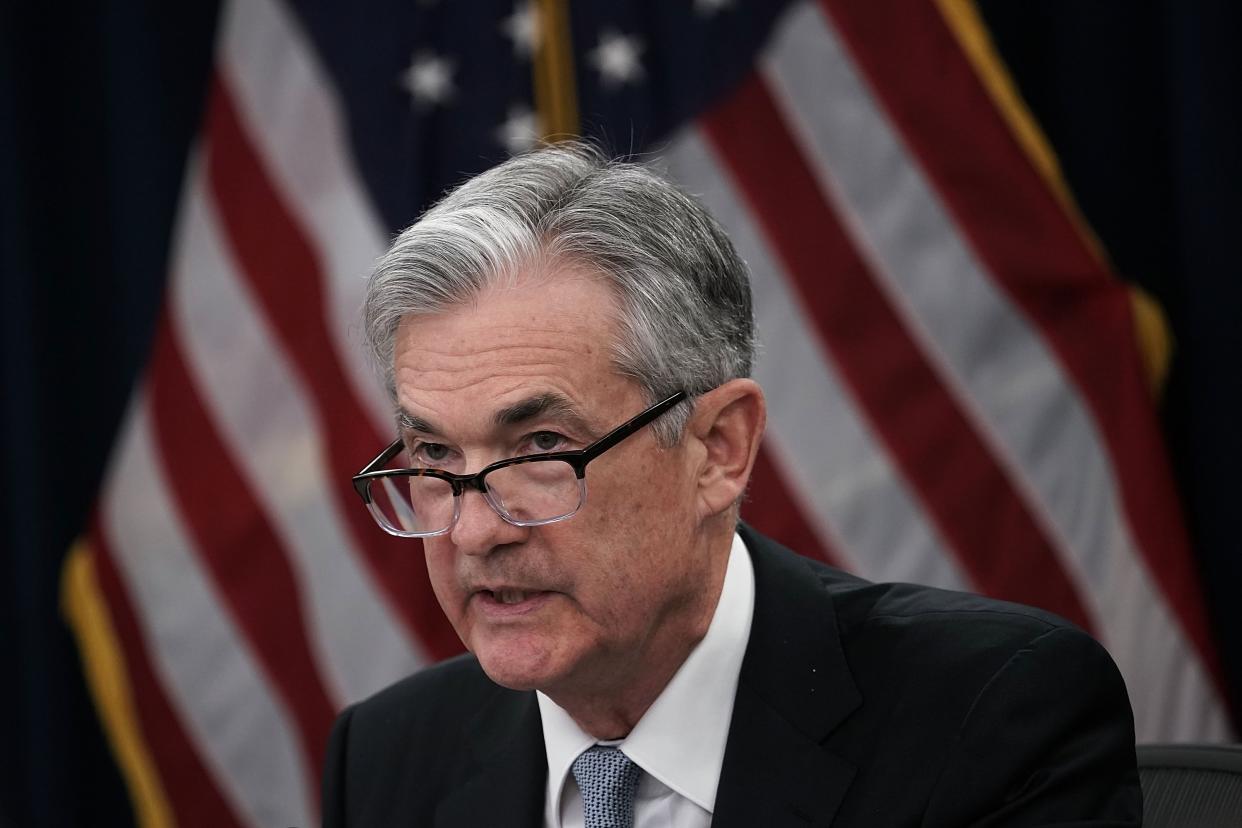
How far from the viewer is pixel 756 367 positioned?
9.95ft

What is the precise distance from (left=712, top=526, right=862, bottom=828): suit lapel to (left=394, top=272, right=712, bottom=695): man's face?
0.20 metres

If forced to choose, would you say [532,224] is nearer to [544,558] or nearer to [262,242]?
[544,558]

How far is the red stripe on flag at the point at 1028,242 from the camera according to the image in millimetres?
3158

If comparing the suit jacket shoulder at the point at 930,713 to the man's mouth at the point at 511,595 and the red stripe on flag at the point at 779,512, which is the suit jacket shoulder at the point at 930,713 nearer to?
the man's mouth at the point at 511,595

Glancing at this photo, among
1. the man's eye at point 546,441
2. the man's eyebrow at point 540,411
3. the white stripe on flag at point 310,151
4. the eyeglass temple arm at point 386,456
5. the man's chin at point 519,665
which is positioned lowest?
the man's chin at point 519,665

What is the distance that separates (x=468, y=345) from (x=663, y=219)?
0.28 m

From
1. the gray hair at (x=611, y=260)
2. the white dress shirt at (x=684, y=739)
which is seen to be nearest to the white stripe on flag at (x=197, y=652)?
the white dress shirt at (x=684, y=739)

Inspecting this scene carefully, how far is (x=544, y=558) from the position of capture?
1640mm

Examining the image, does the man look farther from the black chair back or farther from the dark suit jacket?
the black chair back

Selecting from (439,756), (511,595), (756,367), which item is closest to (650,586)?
(511,595)

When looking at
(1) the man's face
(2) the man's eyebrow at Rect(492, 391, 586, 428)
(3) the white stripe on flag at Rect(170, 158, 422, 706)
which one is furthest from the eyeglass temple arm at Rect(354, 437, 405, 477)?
(3) the white stripe on flag at Rect(170, 158, 422, 706)

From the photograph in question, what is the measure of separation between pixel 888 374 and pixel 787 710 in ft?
5.44

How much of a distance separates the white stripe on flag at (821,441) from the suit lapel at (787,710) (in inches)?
55.8

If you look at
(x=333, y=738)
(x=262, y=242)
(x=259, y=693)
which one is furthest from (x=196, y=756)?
(x=333, y=738)
